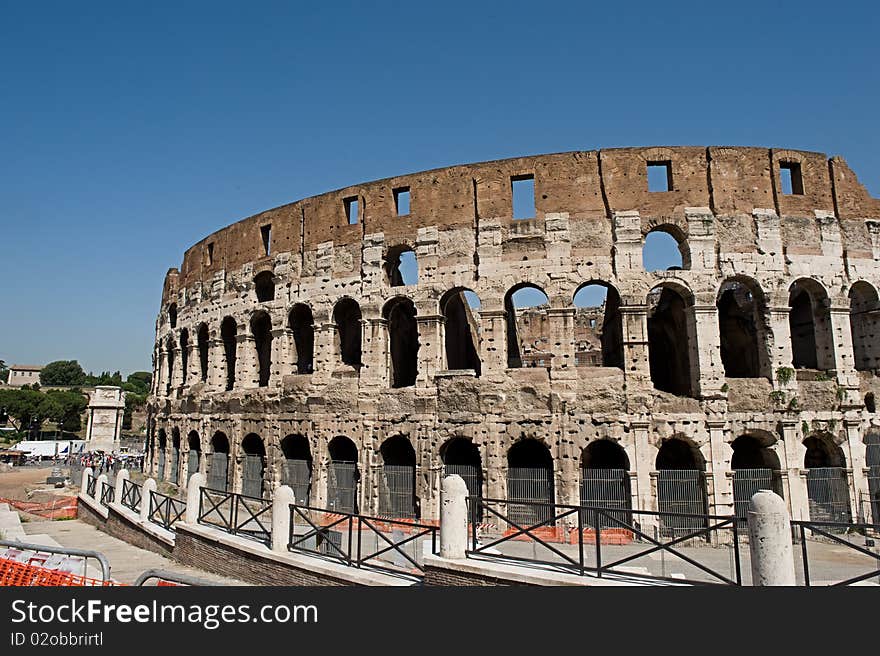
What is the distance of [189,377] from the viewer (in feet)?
78.1

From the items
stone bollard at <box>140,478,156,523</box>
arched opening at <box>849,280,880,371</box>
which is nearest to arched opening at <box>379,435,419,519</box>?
stone bollard at <box>140,478,156,523</box>

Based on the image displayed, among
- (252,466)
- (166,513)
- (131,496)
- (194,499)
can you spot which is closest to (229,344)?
(252,466)

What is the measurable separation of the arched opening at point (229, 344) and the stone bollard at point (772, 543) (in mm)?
19209

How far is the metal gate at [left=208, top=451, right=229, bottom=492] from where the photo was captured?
67.1 feet

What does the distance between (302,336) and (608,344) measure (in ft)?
34.4

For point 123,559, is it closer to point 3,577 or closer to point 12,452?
point 3,577

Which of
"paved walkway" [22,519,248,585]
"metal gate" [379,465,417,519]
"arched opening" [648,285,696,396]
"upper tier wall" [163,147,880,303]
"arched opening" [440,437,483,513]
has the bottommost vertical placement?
"paved walkway" [22,519,248,585]

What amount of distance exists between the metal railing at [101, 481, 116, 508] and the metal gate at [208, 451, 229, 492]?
12.7 feet

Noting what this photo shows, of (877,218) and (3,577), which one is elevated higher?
(877,218)

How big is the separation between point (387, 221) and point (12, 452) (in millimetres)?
33868

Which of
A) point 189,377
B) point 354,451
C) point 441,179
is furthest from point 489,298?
point 189,377

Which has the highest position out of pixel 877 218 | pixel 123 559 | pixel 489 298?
pixel 877 218

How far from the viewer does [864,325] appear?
16609 mm

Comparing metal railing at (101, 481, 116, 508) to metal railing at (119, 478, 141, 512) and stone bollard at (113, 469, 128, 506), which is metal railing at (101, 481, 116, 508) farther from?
metal railing at (119, 478, 141, 512)
